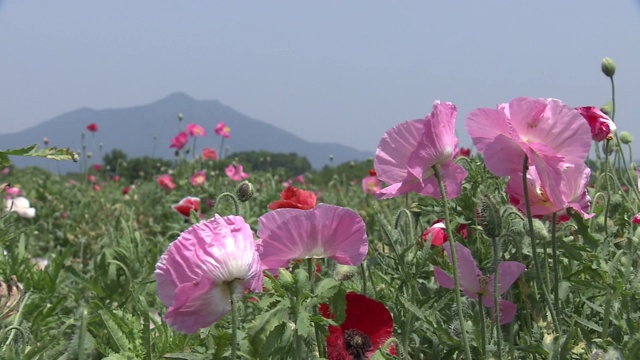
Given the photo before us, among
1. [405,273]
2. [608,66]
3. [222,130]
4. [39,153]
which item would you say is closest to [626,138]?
[608,66]

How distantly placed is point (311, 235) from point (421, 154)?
229 mm

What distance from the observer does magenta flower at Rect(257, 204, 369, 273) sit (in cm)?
111

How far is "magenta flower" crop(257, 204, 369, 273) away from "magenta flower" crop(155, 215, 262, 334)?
3.2 inches

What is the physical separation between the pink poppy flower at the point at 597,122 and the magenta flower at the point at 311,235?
841 millimetres

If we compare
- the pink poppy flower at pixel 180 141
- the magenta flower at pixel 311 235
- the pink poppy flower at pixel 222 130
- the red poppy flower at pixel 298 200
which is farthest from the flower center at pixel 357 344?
the pink poppy flower at pixel 222 130

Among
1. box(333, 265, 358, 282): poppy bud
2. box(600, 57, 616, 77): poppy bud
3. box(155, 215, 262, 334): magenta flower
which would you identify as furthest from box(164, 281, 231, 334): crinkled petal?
box(600, 57, 616, 77): poppy bud

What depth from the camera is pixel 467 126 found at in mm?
1187

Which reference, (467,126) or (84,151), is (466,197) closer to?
(467,126)

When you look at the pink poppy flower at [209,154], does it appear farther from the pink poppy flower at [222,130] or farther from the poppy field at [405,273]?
the poppy field at [405,273]

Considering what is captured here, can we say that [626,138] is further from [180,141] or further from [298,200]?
[180,141]

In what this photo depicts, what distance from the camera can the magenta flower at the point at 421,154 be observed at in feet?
3.87

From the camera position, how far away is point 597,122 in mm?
1782

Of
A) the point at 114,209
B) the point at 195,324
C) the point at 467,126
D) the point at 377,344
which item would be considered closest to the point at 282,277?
the point at 195,324

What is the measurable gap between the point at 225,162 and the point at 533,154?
8422 mm
